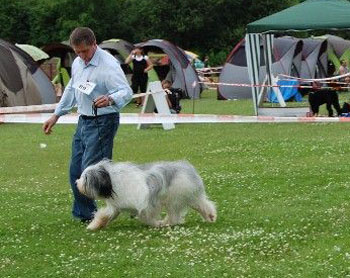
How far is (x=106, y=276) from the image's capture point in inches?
241

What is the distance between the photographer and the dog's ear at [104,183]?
7.56 metres

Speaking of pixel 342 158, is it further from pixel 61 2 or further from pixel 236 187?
pixel 61 2

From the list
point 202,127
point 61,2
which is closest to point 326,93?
point 202,127

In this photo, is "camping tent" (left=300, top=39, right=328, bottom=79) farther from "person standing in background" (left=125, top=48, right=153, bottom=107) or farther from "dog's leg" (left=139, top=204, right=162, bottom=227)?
"dog's leg" (left=139, top=204, right=162, bottom=227)

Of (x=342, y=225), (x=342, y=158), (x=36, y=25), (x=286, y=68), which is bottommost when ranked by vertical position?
(x=36, y=25)

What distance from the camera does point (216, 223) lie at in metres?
8.03

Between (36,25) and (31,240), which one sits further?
(36,25)

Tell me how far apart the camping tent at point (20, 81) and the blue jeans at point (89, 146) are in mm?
13995

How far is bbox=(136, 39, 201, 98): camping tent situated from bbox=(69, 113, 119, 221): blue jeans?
21.3m

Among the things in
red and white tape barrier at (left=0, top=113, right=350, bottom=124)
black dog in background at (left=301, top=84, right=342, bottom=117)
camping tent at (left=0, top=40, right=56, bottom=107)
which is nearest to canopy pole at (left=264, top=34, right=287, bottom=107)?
black dog in background at (left=301, top=84, right=342, bottom=117)

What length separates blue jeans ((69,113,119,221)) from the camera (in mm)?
7971

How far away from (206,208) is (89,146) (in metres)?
1.19

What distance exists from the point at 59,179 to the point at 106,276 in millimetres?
5463

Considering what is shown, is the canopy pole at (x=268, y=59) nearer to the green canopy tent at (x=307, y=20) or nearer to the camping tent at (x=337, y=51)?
the green canopy tent at (x=307, y=20)
